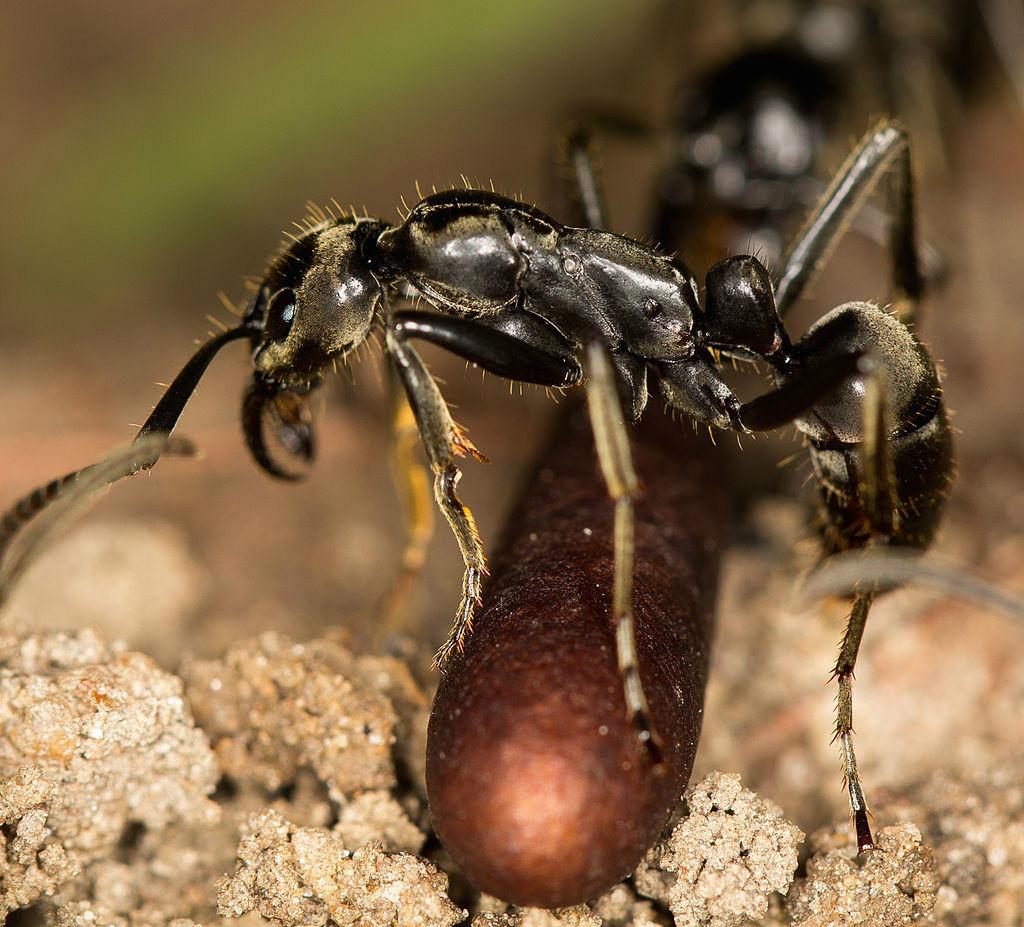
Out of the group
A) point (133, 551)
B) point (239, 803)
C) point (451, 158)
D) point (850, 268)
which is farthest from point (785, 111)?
point (239, 803)

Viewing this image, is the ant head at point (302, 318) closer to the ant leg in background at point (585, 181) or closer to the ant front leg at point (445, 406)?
the ant front leg at point (445, 406)

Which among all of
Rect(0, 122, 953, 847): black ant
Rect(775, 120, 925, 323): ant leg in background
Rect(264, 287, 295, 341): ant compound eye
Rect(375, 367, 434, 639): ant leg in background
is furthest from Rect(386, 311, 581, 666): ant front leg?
Rect(775, 120, 925, 323): ant leg in background

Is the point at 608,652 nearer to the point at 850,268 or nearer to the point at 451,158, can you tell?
the point at 850,268

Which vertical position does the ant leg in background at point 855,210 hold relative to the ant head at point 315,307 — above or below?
above

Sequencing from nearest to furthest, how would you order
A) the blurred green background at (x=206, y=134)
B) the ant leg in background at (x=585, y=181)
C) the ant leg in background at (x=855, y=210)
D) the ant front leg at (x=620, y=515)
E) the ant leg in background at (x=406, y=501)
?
the ant front leg at (x=620, y=515), the ant leg in background at (x=406, y=501), the ant leg in background at (x=855, y=210), the ant leg in background at (x=585, y=181), the blurred green background at (x=206, y=134)

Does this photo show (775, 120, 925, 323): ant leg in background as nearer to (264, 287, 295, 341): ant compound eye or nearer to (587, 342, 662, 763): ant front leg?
(587, 342, 662, 763): ant front leg

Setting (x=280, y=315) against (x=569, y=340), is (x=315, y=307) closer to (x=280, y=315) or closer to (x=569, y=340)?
(x=280, y=315)

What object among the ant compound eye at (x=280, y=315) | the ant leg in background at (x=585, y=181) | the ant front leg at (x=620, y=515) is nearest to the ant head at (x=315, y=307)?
the ant compound eye at (x=280, y=315)
